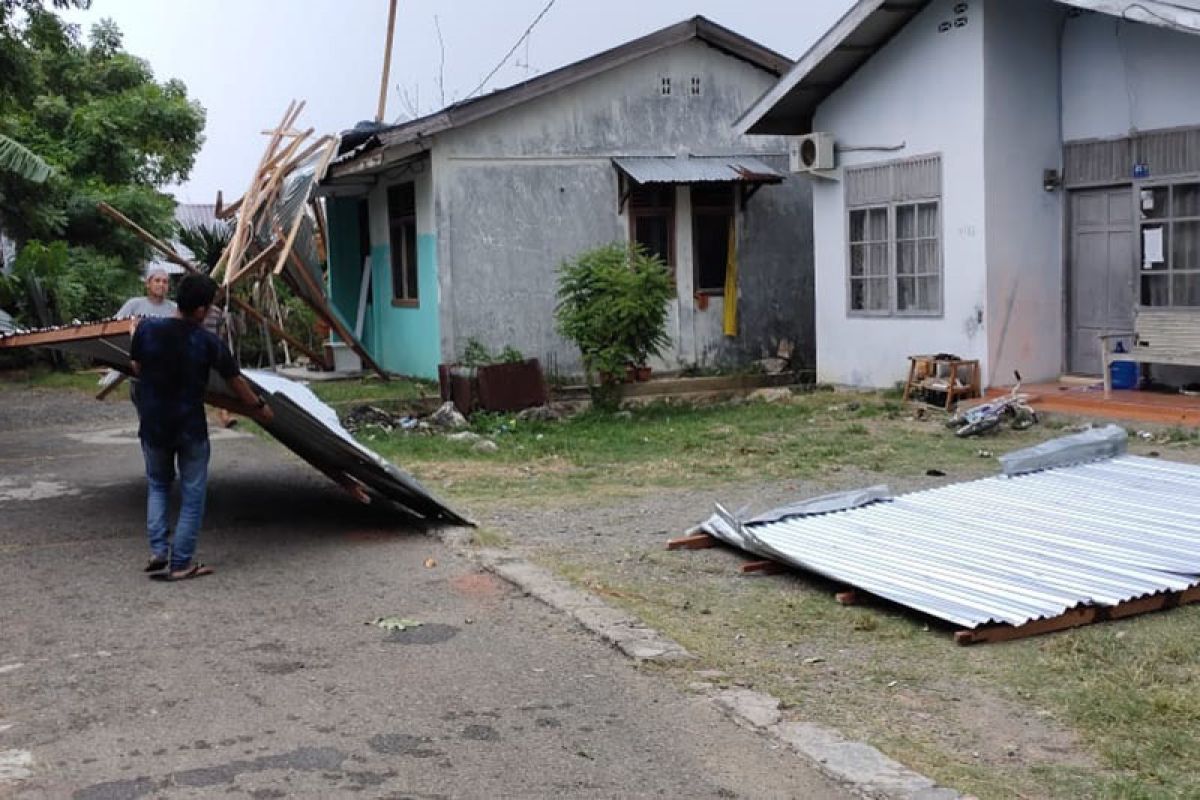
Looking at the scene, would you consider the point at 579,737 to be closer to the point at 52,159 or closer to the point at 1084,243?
the point at 1084,243

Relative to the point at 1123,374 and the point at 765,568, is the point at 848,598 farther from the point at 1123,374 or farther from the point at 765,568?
the point at 1123,374

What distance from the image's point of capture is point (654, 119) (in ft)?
55.9

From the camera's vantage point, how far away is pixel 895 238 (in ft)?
47.9

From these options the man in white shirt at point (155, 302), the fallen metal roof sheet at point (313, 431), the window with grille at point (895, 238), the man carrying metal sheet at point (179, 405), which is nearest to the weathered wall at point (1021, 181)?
the window with grille at point (895, 238)

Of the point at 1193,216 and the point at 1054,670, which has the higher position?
the point at 1193,216

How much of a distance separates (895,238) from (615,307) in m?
3.46

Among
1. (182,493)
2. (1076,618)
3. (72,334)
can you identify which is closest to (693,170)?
(72,334)

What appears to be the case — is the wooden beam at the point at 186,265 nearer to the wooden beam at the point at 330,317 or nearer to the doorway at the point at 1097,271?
the wooden beam at the point at 330,317

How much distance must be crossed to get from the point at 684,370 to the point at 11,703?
42.2 ft

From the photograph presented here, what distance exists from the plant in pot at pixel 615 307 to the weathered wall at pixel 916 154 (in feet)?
8.08

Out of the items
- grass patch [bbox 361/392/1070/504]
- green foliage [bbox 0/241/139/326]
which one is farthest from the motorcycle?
green foliage [bbox 0/241/139/326]

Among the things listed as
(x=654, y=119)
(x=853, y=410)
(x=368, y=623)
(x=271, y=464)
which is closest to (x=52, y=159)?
(x=654, y=119)

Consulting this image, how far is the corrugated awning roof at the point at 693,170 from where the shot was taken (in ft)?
53.7

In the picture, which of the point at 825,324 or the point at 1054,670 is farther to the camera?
the point at 825,324
